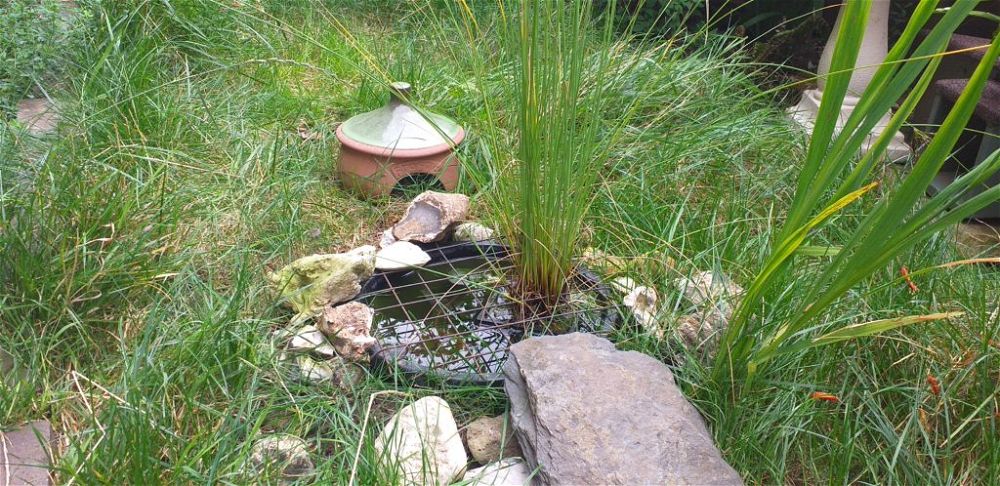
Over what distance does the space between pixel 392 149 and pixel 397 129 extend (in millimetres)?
87

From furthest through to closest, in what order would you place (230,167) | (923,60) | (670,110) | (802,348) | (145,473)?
(670,110)
(230,167)
(802,348)
(145,473)
(923,60)

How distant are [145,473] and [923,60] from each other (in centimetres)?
148

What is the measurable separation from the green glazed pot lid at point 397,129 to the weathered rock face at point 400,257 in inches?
18.2

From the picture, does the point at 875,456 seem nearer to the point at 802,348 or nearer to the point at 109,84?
the point at 802,348

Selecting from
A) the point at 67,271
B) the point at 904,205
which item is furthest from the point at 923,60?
the point at 67,271

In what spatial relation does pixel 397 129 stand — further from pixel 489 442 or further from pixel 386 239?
pixel 489 442

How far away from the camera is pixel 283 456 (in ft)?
5.84

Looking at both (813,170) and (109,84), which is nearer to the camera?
(813,170)

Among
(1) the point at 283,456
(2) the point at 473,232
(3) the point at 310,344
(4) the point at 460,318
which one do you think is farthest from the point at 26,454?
(2) the point at 473,232

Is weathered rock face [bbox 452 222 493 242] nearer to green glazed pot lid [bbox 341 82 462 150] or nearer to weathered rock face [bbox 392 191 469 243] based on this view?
weathered rock face [bbox 392 191 469 243]

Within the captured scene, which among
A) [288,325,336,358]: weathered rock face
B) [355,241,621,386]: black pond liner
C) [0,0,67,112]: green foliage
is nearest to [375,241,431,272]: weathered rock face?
[355,241,621,386]: black pond liner

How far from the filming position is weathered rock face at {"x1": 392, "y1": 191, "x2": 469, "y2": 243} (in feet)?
8.95

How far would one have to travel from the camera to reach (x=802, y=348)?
5.61ft

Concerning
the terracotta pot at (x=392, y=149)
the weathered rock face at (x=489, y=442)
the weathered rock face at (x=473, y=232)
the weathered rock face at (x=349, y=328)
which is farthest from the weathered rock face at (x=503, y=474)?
the terracotta pot at (x=392, y=149)
